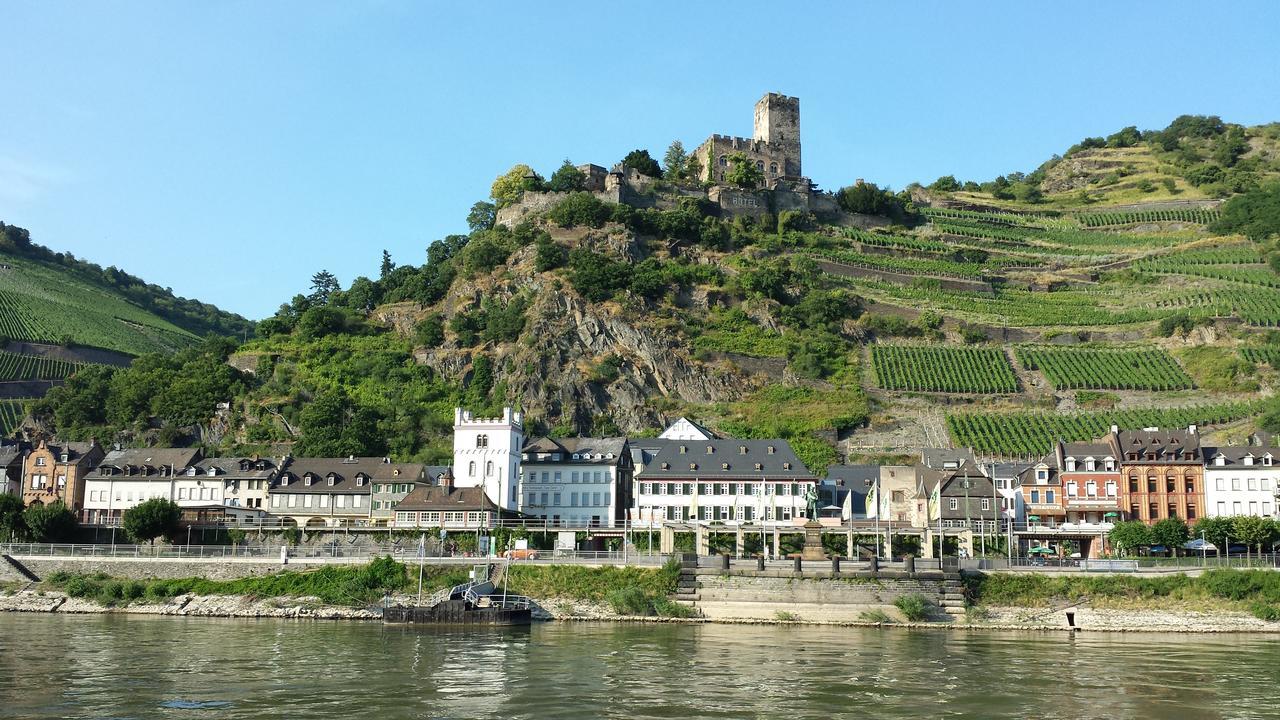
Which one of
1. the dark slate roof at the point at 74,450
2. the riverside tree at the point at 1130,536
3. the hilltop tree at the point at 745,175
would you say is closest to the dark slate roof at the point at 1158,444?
the riverside tree at the point at 1130,536

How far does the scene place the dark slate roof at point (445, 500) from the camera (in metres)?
71.9

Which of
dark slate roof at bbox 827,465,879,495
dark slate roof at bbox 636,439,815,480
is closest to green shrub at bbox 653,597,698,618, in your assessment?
dark slate roof at bbox 636,439,815,480

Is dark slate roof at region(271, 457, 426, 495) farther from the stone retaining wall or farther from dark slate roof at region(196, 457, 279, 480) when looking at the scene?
the stone retaining wall

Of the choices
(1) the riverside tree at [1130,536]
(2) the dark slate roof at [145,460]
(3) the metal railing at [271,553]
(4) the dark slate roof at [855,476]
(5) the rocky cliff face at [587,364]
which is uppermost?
(5) the rocky cliff face at [587,364]

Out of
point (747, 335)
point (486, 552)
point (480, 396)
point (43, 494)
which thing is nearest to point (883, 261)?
point (747, 335)

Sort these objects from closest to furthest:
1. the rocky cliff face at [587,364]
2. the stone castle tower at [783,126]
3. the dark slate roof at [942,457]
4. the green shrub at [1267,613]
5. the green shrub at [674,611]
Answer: the green shrub at [1267,613], the green shrub at [674,611], the dark slate roof at [942,457], the rocky cliff face at [587,364], the stone castle tower at [783,126]

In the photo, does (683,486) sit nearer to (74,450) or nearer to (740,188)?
(74,450)

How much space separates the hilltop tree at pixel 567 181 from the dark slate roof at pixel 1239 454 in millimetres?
76291

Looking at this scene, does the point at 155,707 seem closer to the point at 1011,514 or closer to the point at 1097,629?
the point at 1097,629

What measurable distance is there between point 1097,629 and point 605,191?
88.0 m

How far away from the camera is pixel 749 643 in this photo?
46750 mm

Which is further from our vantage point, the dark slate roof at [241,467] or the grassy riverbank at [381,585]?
the dark slate roof at [241,467]

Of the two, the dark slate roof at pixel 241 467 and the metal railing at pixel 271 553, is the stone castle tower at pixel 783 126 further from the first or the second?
the metal railing at pixel 271 553

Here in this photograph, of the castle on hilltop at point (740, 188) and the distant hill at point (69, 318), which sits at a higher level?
the castle on hilltop at point (740, 188)
